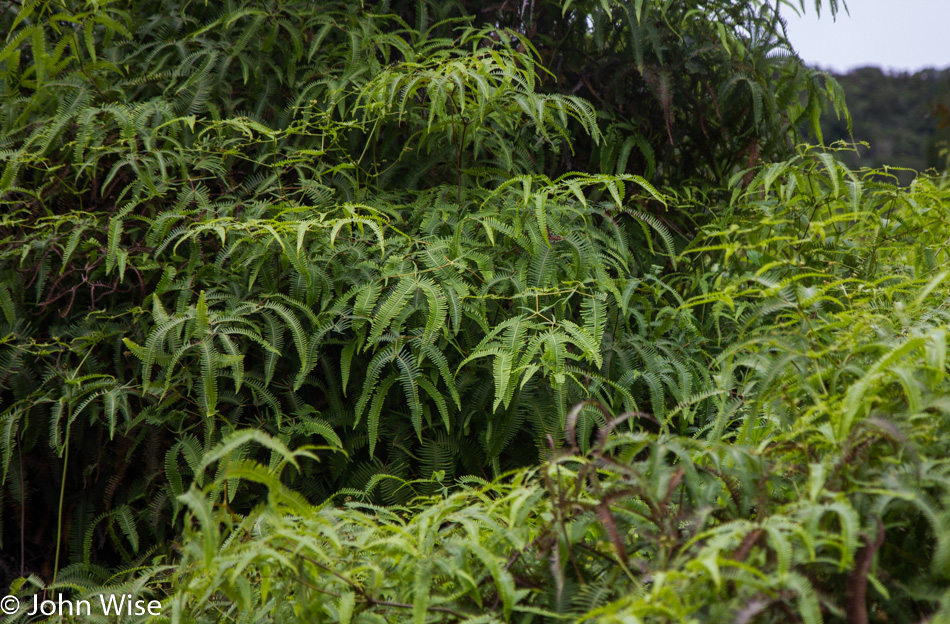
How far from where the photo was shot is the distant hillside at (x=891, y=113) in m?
10.2

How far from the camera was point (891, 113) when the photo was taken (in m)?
11.2

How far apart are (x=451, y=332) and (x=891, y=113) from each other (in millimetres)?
11999

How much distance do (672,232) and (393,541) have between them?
6.05 ft

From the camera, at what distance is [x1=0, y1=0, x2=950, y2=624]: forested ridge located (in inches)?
39.3

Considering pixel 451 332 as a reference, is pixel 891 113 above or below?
above

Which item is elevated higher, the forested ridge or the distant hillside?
the distant hillside

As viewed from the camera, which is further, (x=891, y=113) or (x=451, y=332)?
(x=891, y=113)

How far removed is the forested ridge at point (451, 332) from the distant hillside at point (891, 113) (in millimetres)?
9043

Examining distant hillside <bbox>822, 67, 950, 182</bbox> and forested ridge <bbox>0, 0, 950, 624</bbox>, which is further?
distant hillside <bbox>822, 67, 950, 182</bbox>

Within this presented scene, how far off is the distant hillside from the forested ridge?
9043 millimetres

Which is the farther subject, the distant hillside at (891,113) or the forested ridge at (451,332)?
the distant hillside at (891,113)

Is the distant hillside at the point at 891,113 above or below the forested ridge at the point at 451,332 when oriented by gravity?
above

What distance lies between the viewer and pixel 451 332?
189 cm

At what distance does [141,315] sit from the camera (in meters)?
1.97
